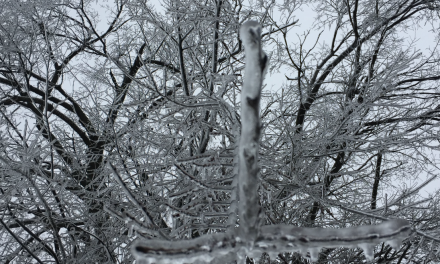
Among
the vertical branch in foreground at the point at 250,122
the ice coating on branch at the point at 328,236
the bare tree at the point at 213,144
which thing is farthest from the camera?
the bare tree at the point at 213,144

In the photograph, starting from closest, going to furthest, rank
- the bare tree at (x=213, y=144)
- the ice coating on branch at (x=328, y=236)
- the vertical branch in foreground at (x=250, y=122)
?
the vertical branch in foreground at (x=250, y=122) → the ice coating on branch at (x=328, y=236) → the bare tree at (x=213, y=144)

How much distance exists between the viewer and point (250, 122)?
1.99 ft

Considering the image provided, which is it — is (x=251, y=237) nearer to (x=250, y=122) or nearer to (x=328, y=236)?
(x=328, y=236)

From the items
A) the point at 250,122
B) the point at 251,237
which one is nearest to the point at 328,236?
the point at 251,237

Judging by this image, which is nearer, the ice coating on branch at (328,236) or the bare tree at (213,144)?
the ice coating on branch at (328,236)

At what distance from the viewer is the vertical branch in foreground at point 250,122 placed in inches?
22.6

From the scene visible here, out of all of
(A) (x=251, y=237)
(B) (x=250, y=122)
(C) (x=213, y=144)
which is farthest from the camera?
(C) (x=213, y=144)

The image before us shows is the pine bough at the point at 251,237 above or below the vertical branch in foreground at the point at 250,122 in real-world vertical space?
below

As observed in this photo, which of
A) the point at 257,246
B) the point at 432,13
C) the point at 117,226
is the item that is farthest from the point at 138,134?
the point at 432,13

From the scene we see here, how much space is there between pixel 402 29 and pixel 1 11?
5.73 m

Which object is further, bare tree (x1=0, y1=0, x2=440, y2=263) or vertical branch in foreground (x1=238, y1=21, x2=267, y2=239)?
bare tree (x1=0, y1=0, x2=440, y2=263)

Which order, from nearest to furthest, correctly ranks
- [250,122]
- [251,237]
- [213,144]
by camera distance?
[250,122] < [251,237] < [213,144]

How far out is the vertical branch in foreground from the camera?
1.89 ft

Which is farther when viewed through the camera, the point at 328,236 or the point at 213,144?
the point at 213,144
